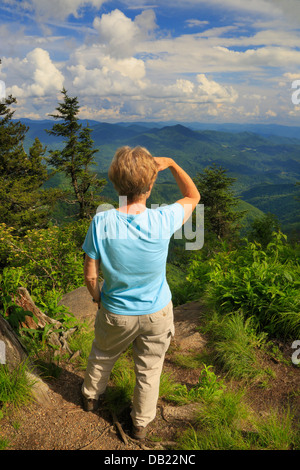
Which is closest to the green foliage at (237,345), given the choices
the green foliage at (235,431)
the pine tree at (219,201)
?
the green foliage at (235,431)

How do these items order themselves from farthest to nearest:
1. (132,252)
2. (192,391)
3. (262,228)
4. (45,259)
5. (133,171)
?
(262,228), (45,259), (192,391), (132,252), (133,171)

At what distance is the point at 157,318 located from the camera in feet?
7.52

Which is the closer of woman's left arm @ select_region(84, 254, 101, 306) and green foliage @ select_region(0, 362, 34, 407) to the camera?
woman's left arm @ select_region(84, 254, 101, 306)

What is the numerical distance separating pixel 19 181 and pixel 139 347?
1085 inches

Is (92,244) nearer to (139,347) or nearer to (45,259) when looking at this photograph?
(139,347)

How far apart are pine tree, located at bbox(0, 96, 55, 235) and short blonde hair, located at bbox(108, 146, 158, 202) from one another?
23910 mm

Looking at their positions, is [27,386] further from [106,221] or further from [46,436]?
[106,221]

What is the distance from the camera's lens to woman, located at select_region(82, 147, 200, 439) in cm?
201

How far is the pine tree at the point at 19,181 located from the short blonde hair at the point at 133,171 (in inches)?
941

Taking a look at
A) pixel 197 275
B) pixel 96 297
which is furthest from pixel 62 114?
pixel 96 297

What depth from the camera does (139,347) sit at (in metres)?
2.43

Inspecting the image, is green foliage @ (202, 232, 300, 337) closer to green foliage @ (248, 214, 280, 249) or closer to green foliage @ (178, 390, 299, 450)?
green foliage @ (178, 390, 299, 450)

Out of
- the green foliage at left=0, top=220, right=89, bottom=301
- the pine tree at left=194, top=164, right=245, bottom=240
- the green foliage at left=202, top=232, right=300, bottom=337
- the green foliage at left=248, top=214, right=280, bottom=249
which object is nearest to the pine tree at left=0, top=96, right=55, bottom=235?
the green foliage at left=0, top=220, right=89, bottom=301

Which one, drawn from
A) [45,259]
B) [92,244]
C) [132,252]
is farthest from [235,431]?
[45,259]
